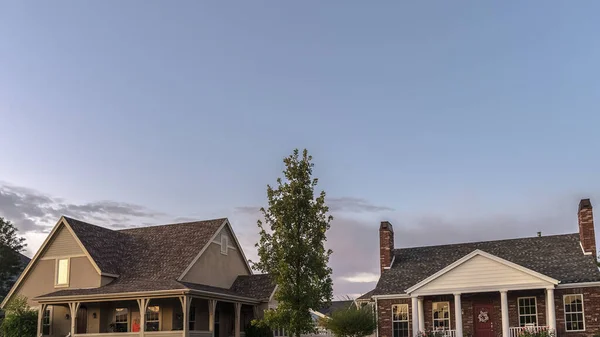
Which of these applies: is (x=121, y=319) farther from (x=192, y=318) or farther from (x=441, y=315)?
(x=441, y=315)

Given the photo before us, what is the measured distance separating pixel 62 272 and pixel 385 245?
59.7ft

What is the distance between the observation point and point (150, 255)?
118 ft

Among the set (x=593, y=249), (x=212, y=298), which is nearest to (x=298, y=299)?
(x=212, y=298)

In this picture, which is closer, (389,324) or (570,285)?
(570,285)

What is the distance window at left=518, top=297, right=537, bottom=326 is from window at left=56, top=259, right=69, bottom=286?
23899 mm

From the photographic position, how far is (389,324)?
3209 centimetres

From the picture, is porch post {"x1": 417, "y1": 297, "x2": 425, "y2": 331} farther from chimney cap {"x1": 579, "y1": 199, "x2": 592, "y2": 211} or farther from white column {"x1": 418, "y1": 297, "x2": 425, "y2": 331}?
chimney cap {"x1": 579, "y1": 199, "x2": 592, "y2": 211}

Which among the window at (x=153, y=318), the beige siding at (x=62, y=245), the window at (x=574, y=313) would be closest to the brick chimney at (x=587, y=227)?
the window at (x=574, y=313)

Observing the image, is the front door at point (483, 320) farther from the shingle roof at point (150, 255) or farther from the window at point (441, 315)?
the shingle roof at point (150, 255)

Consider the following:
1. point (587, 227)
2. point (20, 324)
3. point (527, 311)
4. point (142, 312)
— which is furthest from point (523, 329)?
point (20, 324)

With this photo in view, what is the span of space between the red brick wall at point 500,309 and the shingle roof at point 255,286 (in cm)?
659

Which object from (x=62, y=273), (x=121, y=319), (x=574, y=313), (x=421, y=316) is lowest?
(x=121, y=319)

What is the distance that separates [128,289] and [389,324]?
13263 millimetres

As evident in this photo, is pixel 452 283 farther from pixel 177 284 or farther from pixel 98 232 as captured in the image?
pixel 98 232
